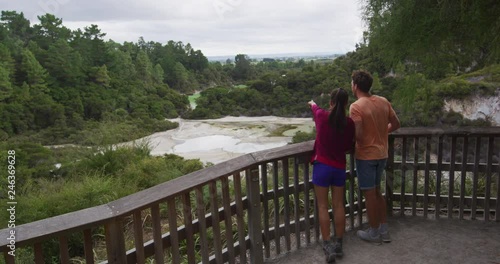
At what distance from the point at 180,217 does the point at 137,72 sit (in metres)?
68.6

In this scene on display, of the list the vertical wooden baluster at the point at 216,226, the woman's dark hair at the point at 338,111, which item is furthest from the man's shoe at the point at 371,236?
the vertical wooden baluster at the point at 216,226

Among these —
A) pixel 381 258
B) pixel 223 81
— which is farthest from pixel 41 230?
pixel 223 81

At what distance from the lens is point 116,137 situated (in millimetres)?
10156

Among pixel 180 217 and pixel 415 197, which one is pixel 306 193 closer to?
pixel 415 197

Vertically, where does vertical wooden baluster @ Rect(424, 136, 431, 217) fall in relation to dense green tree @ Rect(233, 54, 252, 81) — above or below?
below

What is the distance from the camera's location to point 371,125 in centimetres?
274

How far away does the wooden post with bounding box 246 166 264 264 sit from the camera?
2559mm

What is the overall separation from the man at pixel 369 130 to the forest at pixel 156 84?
3.13 feet

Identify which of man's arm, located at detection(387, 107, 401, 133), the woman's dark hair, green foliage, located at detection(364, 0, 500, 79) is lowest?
man's arm, located at detection(387, 107, 401, 133)

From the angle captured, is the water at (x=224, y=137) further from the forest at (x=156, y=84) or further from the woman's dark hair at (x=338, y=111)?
the woman's dark hair at (x=338, y=111)

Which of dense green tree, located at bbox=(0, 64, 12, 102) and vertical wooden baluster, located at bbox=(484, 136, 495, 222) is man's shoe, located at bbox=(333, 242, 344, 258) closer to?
vertical wooden baluster, located at bbox=(484, 136, 495, 222)

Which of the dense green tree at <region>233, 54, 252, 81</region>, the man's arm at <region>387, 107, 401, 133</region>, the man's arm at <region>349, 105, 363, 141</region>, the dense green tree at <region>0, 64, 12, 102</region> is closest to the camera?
the man's arm at <region>349, 105, 363, 141</region>

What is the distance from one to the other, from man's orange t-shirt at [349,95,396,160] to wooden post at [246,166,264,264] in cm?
75

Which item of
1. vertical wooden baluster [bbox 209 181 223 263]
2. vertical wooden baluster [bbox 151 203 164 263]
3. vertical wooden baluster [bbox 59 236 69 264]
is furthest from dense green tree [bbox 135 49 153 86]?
vertical wooden baluster [bbox 59 236 69 264]
